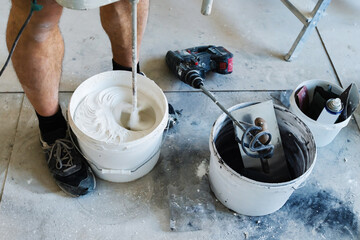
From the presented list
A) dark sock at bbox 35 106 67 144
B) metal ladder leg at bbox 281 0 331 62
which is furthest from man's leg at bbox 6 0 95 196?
metal ladder leg at bbox 281 0 331 62

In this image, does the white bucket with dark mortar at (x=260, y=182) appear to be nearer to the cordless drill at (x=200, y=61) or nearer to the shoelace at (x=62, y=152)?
the cordless drill at (x=200, y=61)

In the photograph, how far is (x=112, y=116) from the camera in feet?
3.77

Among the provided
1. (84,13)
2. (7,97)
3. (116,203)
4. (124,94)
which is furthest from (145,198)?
(84,13)

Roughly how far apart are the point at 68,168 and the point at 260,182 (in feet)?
2.05

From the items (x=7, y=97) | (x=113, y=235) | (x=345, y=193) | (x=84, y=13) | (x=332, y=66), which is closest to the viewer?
(x=113, y=235)

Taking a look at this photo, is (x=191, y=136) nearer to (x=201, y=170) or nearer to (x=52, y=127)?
(x=201, y=170)

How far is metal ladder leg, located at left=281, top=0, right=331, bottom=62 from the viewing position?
155 centimetres

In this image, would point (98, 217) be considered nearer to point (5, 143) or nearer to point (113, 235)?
point (113, 235)

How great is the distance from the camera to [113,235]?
3.70 feet

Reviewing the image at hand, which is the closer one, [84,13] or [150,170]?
[150,170]

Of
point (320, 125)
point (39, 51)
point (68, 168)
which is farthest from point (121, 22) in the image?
point (320, 125)

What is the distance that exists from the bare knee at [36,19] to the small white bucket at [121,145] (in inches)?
9.7

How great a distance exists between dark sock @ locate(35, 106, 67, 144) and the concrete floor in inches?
4.5

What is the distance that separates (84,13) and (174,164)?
98cm
